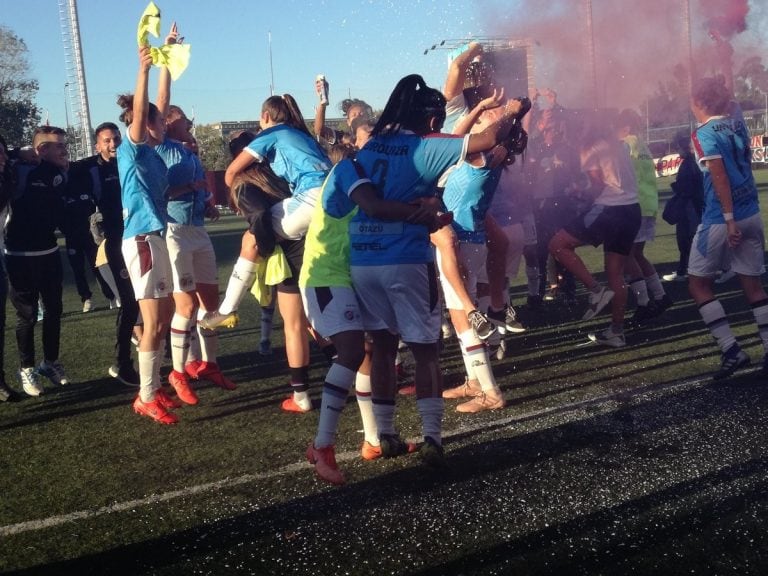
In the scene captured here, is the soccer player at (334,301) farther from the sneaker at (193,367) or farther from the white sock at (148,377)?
the sneaker at (193,367)

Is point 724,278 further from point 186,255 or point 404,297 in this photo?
point 404,297

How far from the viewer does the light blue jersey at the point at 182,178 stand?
668cm

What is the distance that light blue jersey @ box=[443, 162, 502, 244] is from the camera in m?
6.43

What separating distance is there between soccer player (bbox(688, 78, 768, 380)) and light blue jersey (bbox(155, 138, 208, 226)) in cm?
400

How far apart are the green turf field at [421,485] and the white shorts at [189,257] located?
0.97 m

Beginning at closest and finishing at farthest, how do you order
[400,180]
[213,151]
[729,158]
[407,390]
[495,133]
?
[495,133], [400,180], [729,158], [407,390], [213,151]

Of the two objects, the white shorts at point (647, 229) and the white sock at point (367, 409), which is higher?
the white shorts at point (647, 229)

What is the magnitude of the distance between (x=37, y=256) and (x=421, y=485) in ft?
15.2

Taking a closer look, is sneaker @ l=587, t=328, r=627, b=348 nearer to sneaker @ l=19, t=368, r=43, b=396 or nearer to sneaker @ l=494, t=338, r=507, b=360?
sneaker @ l=494, t=338, r=507, b=360

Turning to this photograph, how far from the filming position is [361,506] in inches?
169

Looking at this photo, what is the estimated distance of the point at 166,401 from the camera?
640 centimetres

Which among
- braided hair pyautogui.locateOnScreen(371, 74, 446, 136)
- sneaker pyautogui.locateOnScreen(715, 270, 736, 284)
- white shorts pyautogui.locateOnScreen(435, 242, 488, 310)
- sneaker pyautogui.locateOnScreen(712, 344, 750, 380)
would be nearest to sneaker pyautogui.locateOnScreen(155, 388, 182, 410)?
white shorts pyautogui.locateOnScreen(435, 242, 488, 310)

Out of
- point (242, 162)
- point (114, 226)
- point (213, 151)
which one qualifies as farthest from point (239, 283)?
point (213, 151)

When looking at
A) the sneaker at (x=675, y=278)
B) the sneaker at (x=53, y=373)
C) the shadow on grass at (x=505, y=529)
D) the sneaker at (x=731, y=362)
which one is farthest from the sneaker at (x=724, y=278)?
the sneaker at (x=53, y=373)
